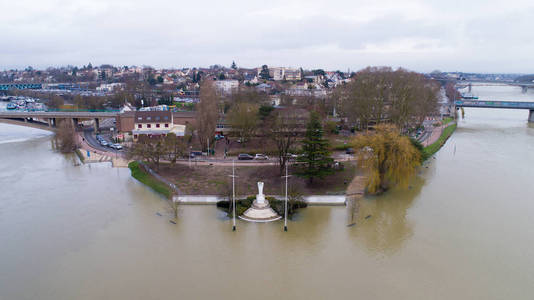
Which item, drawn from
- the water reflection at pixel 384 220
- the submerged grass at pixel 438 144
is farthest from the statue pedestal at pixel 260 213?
the submerged grass at pixel 438 144

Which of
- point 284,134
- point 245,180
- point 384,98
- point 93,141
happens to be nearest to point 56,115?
point 93,141

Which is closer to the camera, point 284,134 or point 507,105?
point 284,134

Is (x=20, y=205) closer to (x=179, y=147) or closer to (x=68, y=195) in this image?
(x=68, y=195)

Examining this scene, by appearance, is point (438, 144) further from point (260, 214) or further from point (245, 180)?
point (260, 214)

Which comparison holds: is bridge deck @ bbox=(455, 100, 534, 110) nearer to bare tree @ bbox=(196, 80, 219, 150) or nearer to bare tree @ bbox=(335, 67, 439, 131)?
bare tree @ bbox=(335, 67, 439, 131)

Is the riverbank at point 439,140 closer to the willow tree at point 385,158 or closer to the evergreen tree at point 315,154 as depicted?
the willow tree at point 385,158

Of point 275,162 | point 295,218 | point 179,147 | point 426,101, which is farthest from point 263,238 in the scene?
point 426,101
